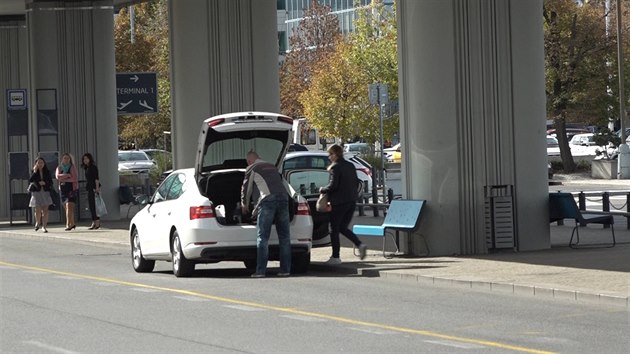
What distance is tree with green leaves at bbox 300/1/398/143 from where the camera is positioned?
7162 centimetres

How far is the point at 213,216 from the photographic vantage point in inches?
789

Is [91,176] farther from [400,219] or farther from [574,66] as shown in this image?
[574,66]

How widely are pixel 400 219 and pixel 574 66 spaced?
36846 mm

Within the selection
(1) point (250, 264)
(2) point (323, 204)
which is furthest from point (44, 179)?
(2) point (323, 204)

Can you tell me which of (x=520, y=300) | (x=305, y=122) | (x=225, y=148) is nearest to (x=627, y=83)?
(x=305, y=122)

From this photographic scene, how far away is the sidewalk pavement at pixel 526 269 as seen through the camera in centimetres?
1667

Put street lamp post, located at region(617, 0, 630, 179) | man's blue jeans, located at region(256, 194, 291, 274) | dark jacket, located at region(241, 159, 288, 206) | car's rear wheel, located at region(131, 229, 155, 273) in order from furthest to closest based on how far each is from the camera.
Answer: street lamp post, located at region(617, 0, 630, 179) < car's rear wheel, located at region(131, 229, 155, 273) < dark jacket, located at region(241, 159, 288, 206) < man's blue jeans, located at region(256, 194, 291, 274)

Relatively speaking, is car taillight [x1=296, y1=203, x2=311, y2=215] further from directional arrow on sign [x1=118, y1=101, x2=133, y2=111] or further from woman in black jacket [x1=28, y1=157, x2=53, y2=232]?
directional arrow on sign [x1=118, y1=101, x2=133, y2=111]

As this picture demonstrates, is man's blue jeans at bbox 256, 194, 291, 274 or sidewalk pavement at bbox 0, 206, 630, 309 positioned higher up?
man's blue jeans at bbox 256, 194, 291, 274

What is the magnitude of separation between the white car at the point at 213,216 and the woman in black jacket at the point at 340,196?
2.44 ft

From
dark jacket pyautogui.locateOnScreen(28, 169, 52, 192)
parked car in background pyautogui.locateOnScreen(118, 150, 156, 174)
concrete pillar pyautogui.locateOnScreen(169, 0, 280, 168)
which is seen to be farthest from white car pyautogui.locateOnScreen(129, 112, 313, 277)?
parked car in background pyautogui.locateOnScreen(118, 150, 156, 174)

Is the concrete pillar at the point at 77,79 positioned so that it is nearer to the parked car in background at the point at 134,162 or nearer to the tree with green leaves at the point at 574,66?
the parked car in background at the point at 134,162

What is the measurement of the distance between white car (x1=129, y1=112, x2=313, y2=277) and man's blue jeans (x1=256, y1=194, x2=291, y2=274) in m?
0.33

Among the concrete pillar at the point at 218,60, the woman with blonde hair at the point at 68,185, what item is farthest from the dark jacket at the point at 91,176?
the concrete pillar at the point at 218,60
